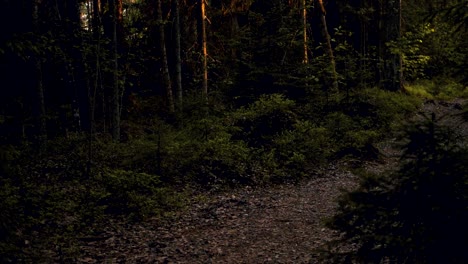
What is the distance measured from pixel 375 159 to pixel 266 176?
3.98 m

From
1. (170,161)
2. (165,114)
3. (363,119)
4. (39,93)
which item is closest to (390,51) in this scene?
(363,119)

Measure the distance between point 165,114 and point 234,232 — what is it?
39.5ft

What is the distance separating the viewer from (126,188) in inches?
407

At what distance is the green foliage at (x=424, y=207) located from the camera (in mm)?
3871

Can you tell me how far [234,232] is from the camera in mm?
9414

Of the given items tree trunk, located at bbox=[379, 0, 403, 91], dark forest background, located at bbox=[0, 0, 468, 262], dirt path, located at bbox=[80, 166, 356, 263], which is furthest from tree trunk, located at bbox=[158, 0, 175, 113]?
tree trunk, located at bbox=[379, 0, 403, 91]

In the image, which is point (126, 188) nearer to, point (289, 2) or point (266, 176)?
point (266, 176)

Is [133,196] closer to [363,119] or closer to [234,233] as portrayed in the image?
[234,233]

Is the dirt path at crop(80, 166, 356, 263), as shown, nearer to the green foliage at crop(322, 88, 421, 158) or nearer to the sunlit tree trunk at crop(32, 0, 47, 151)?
the green foliage at crop(322, 88, 421, 158)

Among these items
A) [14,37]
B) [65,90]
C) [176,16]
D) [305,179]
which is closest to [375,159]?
[305,179]

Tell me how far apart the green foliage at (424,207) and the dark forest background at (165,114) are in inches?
38.5

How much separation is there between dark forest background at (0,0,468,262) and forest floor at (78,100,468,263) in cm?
54

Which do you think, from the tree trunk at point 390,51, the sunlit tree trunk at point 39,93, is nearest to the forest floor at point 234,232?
the sunlit tree trunk at point 39,93

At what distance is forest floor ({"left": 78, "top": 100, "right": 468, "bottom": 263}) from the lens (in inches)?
318
